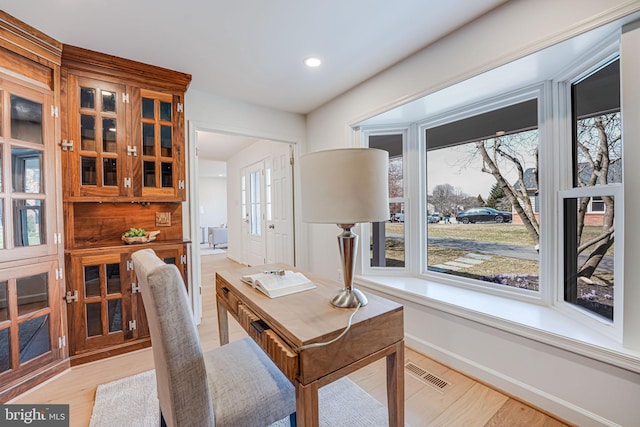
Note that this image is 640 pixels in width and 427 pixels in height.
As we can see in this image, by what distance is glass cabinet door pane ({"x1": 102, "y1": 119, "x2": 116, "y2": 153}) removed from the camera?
7.20 feet

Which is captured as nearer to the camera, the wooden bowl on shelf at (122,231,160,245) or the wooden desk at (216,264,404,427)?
the wooden desk at (216,264,404,427)

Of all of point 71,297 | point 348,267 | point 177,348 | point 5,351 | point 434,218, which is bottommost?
point 5,351

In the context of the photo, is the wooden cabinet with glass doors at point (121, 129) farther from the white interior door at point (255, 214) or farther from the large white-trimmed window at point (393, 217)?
the white interior door at point (255, 214)

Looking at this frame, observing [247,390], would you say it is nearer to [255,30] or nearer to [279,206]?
Answer: [255,30]

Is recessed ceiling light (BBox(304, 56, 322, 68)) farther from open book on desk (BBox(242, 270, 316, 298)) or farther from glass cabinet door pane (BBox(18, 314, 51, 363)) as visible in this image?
glass cabinet door pane (BBox(18, 314, 51, 363))

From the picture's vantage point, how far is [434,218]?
103 inches

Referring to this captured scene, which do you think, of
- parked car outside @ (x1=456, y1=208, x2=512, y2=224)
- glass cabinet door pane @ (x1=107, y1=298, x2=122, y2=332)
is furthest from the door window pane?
parked car outside @ (x1=456, y1=208, x2=512, y2=224)

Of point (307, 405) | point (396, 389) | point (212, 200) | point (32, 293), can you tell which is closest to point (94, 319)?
point (32, 293)

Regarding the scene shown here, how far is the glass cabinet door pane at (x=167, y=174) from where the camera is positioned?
8.01ft

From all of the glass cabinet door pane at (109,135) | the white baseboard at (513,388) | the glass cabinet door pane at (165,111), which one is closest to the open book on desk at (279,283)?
the white baseboard at (513,388)

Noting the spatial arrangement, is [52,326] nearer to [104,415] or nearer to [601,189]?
[104,415]

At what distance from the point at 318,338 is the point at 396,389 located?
510 mm

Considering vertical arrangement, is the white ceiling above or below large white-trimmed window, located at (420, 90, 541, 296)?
above

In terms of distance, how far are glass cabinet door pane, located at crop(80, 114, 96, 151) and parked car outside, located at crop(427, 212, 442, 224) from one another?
2932mm
